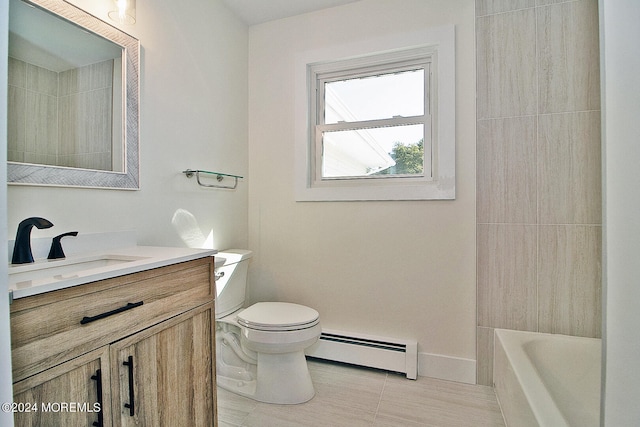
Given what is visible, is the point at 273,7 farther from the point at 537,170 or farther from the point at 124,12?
the point at 537,170

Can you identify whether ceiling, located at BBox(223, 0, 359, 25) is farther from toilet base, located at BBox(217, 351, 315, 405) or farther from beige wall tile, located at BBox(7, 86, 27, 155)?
toilet base, located at BBox(217, 351, 315, 405)

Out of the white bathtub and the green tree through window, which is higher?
the green tree through window

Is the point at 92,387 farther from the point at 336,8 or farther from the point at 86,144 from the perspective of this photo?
the point at 336,8

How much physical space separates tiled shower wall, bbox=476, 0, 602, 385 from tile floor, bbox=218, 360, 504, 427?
0.88ft

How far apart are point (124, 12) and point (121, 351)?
4.93 feet

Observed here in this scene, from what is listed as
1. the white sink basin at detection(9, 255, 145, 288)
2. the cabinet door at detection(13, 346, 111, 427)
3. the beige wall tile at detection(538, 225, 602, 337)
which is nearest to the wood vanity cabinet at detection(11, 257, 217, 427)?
the cabinet door at detection(13, 346, 111, 427)

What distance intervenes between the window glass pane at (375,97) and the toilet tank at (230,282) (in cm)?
121

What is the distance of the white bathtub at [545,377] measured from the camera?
124 centimetres

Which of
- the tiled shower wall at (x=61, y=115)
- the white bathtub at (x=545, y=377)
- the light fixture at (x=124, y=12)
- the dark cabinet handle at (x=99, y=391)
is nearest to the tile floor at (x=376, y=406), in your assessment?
the white bathtub at (x=545, y=377)

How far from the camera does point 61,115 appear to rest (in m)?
1.31

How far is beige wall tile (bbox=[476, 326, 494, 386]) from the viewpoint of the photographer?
76.1 inches

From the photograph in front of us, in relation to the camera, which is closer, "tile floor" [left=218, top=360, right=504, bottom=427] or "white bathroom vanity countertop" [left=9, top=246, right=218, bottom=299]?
"white bathroom vanity countertop" [left=9, top=246, right=218, bottom=299]

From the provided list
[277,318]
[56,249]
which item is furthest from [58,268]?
[277,318]

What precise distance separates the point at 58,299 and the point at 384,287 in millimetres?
1769
